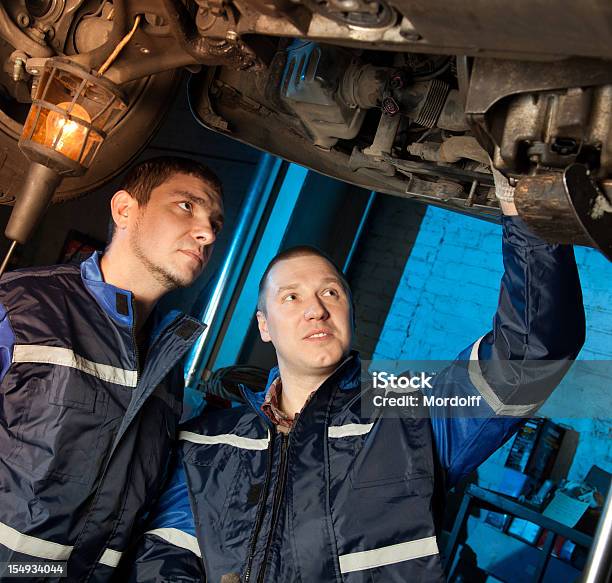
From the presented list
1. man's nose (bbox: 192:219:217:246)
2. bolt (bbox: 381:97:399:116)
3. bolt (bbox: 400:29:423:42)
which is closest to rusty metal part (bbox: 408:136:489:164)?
bolt (bbox: 381:97:399:116)

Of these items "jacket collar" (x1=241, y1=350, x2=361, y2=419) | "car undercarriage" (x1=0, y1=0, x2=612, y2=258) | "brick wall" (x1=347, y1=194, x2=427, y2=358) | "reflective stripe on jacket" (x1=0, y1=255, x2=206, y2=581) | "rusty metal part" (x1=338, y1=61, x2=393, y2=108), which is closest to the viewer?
"car undercarriage" (x1=0, y1=0, x2=612, y2=258)

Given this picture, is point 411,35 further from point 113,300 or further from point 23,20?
point 23,20

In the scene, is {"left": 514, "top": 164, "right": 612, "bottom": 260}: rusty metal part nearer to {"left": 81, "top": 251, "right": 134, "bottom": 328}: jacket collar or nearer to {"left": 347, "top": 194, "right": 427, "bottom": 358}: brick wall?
{"left": 81, "top": 251, "right": 134, "bottom": 328}: jacket collar

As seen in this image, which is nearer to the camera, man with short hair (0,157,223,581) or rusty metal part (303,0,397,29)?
rusty metal part (303,0,397,29)

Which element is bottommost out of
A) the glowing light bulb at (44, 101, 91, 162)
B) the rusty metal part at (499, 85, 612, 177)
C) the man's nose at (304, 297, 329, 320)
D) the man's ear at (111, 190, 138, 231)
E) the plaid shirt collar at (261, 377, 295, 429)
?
the plaid shirt collar at (261, 377, 295, 429)

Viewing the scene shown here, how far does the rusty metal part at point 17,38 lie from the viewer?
69.7 inches

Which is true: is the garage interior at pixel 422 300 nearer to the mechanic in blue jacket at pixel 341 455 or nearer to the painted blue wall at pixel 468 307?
the painted blue wall at pixel 468 307

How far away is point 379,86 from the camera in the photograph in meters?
1.68

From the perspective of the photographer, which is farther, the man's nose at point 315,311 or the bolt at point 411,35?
the man's nose at point 315,311

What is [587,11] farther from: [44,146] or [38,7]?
Answer: [38,7]

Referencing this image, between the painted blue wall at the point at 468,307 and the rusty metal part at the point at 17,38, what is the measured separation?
3186mm

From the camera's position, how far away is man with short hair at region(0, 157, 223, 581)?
134 centimetres

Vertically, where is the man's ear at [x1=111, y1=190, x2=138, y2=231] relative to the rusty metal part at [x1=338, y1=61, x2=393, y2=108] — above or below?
below

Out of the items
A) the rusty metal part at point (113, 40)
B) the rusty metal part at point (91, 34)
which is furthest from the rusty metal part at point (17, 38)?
the rusty metal part at point (113, 40)
